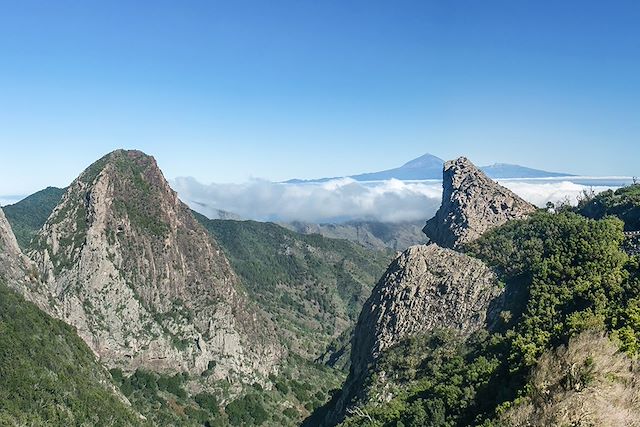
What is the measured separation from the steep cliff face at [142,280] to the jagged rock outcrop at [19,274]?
725 centimetres

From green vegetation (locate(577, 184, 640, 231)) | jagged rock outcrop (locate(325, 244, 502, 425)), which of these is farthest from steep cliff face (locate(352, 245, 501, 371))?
green vegetation (locate(577, 184, 640, 231))

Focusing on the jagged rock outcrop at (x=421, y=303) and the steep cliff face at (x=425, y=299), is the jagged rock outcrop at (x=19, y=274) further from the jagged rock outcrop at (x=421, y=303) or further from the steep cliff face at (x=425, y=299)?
the steep cliff face at (x=425, y=299)

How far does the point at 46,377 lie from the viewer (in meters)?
85.6

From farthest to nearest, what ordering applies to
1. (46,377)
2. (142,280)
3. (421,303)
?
(142,280), (46,377), (421,303)

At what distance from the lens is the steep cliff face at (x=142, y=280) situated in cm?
13625

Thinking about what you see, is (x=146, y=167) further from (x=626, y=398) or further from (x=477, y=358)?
(x=626, y=398)

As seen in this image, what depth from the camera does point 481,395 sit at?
180ft

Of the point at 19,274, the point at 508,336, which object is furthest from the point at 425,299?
the point at 19,274

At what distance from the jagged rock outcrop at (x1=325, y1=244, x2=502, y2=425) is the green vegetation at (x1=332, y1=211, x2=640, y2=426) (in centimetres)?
293

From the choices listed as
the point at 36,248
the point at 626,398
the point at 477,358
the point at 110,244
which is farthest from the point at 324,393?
the point at 626,398

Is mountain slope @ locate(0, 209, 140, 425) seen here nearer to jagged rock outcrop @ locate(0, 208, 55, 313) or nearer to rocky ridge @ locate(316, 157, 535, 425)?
jagged rock outcrop @ locate(0, 208, 55, 313)

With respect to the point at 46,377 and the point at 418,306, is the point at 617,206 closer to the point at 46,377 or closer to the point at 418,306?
the point at 418,306

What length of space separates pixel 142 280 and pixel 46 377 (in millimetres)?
66076

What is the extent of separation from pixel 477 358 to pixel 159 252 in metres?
113
